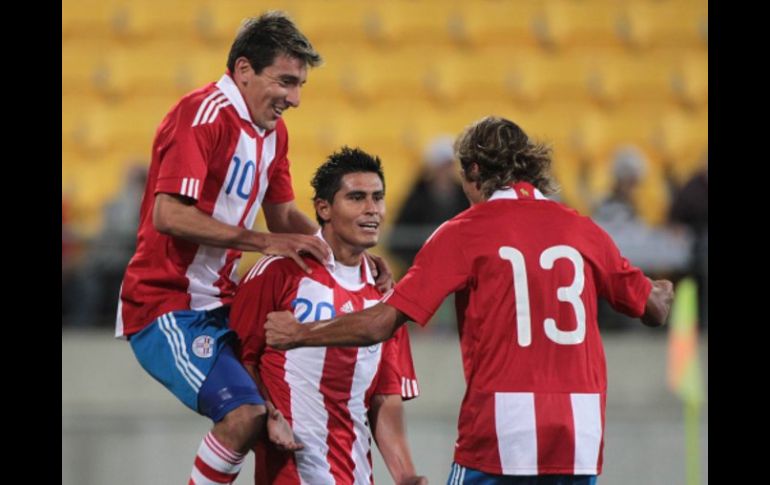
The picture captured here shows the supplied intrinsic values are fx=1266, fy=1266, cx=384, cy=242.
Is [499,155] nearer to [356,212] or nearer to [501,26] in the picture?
[356,212]

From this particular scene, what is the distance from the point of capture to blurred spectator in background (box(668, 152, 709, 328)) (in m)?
8.02

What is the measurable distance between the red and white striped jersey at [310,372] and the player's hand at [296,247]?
0.12 metres

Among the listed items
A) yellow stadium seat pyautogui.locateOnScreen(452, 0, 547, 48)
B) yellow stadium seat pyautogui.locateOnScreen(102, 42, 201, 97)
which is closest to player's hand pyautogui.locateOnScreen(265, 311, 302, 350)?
yellow stadium seat pyautogui.locateOnScreen(102, 42, 201, 97)

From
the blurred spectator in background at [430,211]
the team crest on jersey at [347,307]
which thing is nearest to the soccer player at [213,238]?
the team crest on jersey at [347,307]

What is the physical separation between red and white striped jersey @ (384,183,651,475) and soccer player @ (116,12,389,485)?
0.69 m

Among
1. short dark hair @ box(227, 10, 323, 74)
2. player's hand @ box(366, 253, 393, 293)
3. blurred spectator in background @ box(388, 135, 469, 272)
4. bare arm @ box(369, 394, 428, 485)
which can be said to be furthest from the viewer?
blurred spectator in background @ box(388, 135, 469, 272)

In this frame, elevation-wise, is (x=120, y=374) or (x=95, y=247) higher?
(x=95, y=247)

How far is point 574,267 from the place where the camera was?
414 centimetres

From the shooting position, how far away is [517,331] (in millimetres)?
4086

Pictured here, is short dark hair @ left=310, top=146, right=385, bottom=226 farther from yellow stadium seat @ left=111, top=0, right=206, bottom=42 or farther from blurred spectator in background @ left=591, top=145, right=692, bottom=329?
yellow stadium seat @ left=111, top=0, right=206, bottom=42

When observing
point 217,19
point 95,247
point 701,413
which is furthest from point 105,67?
point 701,413

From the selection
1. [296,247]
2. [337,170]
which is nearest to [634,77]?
[337,170]

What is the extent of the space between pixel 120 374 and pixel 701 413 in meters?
3.68
